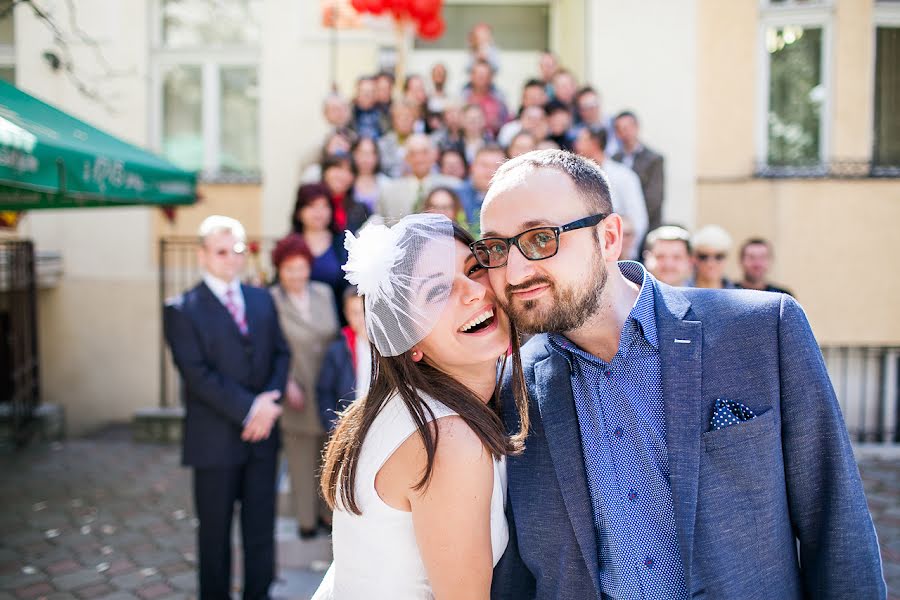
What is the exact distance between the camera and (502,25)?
447 inches

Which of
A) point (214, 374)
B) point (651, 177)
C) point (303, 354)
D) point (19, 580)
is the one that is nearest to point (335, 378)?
point (303, 354)

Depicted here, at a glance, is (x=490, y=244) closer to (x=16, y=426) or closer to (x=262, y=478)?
(x=262, y=478)

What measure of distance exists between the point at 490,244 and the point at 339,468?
2.50ft

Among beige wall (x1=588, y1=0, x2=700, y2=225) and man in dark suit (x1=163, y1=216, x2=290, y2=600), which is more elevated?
beige wall (x1=588, y1=0, x2=700, y2=225)

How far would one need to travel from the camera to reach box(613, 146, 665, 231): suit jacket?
7.74 m

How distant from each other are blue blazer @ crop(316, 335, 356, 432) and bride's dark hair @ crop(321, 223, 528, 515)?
3.06 meters

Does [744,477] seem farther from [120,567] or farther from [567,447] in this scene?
[120,567]

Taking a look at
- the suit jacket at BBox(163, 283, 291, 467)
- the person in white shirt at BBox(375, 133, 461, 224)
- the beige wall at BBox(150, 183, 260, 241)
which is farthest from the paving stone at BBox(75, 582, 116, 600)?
the beige wall at BBox(150, 183, 260, 241)

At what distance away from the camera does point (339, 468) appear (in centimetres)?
219

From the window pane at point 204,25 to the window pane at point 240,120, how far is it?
0.43 metres

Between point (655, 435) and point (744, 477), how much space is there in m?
0.24

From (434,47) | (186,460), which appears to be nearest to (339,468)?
(186,460)

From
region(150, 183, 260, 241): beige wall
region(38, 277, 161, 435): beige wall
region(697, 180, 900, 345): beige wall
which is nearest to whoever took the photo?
region(697, 180, 900, 345): beige wall

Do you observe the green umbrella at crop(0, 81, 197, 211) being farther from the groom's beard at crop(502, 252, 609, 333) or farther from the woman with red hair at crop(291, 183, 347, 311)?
the groom's beard at crop(502, 252, 609, 333)
